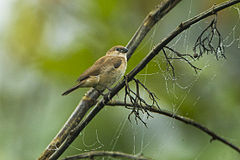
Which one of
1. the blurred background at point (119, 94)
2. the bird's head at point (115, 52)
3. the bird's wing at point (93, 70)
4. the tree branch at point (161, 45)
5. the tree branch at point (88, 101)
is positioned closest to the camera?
the tree branch at point (161, 45)

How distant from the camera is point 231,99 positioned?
2295 millimetres

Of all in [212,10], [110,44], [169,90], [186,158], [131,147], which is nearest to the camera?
[212,10]

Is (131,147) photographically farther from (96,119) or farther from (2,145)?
(2,145)

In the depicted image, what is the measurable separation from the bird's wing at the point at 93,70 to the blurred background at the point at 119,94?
0.03 m

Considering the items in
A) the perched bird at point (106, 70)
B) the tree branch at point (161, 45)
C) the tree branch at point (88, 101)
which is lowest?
the tree branch at point (161, 45)

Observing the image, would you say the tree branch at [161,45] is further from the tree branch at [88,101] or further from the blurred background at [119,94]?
the blurred background at [119,94]

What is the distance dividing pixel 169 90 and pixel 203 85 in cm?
19

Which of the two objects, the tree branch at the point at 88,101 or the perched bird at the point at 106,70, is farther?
the perched bird at the point at 106,70

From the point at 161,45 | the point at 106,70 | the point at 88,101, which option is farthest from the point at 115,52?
the point at 161,45

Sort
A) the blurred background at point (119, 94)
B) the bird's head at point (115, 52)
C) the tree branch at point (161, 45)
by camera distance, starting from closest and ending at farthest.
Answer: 1. the tree branch at point (161, 45)
2. the blurred background at point (119, 94)
3. the bird's head at point (115, 52)

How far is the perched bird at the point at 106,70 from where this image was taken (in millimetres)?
2545

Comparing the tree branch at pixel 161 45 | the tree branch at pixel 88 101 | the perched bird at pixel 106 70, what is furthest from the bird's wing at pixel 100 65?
the tree branch at pixel 161 45

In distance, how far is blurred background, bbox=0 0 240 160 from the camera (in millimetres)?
2230

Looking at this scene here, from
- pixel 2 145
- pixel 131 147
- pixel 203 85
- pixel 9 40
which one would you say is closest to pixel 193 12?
pixel 203 85
